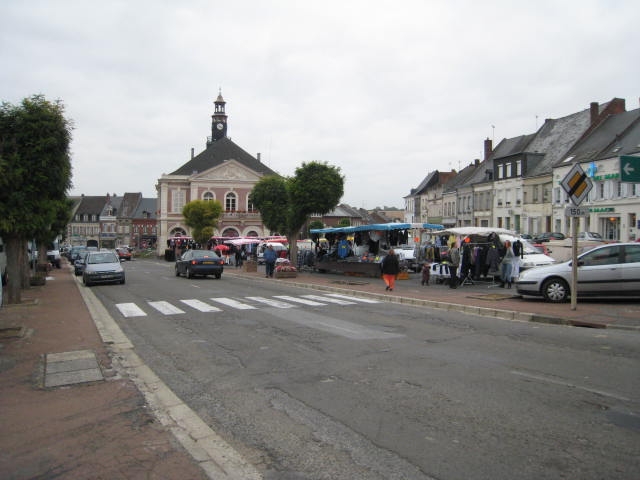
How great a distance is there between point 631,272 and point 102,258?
70.2 feet

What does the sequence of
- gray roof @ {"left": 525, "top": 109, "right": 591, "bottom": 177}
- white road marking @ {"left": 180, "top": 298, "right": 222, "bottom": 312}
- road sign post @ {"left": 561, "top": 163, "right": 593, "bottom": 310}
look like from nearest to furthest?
1. road sign post @ {"left": 561, "top": 163, "right": 593, "bottom": 310}
2. white road marking @ {"left": 180, "top": 298, "right": 222, "bottom": 312}
3. gray roof @ {"left": 525, "top": 109, "right": 591, "bottom": 177}

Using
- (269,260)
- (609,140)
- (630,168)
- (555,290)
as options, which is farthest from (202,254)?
(609,140)

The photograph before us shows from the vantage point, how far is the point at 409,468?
14.0ft

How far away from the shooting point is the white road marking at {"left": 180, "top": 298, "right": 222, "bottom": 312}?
1466 centimetres

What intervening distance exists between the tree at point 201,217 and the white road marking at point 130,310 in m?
48.3

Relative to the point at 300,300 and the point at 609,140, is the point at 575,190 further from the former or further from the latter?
the point at 609,140

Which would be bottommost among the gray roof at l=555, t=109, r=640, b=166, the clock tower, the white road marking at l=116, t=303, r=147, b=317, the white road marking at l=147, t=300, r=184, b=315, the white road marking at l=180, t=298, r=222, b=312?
the white road marking at l=116, t=303, r=147, b=317

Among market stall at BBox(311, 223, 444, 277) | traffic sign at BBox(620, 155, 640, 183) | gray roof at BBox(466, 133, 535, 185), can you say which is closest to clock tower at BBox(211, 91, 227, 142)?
gray roof at BBox(466, 133, 535, 185)

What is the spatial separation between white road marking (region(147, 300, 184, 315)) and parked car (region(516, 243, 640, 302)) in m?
9.42

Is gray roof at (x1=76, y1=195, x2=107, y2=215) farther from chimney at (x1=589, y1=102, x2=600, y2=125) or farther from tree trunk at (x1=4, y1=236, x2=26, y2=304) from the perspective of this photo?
tree trunk at (x1=4, y1=236, x2=26, y2=304)

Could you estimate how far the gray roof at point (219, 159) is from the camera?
7719cm

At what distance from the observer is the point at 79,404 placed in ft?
20.2

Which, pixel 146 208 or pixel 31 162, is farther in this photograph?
pixel 146 208

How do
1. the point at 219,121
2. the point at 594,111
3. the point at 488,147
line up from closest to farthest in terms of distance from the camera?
the point at 594,111 < the point at 488,147 < the point at 219,121
